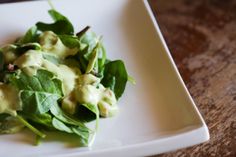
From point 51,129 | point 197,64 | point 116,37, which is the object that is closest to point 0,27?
point 116,37

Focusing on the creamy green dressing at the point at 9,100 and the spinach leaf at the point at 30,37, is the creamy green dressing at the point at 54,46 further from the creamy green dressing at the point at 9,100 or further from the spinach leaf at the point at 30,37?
the creamy green dressing at the point at 9,100

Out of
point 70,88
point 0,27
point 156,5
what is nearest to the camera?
point 70,88

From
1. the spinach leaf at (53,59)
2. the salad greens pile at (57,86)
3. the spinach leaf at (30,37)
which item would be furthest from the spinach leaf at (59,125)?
the spinach leaf at (30,37)

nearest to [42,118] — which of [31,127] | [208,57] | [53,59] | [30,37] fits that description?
[31,127]

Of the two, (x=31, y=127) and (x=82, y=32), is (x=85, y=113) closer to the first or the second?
(x=31, y=127)

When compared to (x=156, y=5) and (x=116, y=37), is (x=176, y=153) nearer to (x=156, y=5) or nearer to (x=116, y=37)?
(x=116, y=37)

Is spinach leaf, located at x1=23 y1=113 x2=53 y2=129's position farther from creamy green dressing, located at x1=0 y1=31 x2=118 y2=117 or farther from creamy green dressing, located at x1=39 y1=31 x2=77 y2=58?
creamy green dressing, located at x1=39 y1=31 x2=77 y2=58
